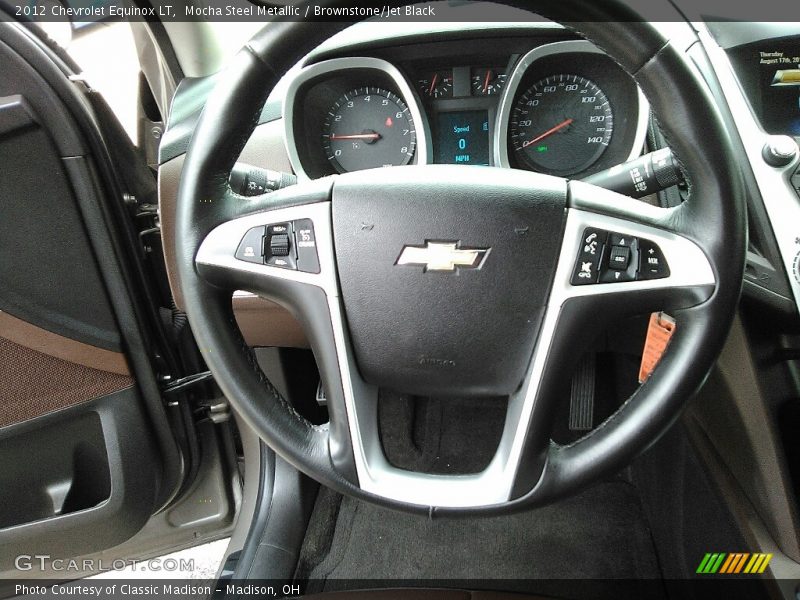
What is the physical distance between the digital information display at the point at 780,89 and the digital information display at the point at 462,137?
486 millimetres

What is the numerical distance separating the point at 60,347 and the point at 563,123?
3.50 feet

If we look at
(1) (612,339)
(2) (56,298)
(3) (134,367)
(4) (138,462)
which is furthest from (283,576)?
(1) (612,339)

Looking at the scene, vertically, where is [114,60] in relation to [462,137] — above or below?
above

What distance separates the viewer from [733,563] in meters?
1.02

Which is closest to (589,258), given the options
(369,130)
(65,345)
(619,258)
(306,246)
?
(619,258)

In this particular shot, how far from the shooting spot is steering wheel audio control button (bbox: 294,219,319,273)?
771mm

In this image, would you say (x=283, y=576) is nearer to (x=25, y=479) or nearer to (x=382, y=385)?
(x=25, y=479)

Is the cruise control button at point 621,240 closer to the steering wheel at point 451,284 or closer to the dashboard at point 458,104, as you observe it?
the steering wheel at point 451,284

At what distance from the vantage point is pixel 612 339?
1367 millimetres

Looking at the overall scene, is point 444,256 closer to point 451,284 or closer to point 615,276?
point 451,284

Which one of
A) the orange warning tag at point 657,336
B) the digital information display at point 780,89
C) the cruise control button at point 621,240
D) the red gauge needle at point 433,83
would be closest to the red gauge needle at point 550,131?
the red gauge needle at point 433,83

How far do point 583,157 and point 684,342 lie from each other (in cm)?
65

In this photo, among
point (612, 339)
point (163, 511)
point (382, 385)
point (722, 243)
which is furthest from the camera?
point (163, 511)

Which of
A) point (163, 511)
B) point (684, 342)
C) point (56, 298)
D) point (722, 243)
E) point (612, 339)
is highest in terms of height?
point (722, 243)
